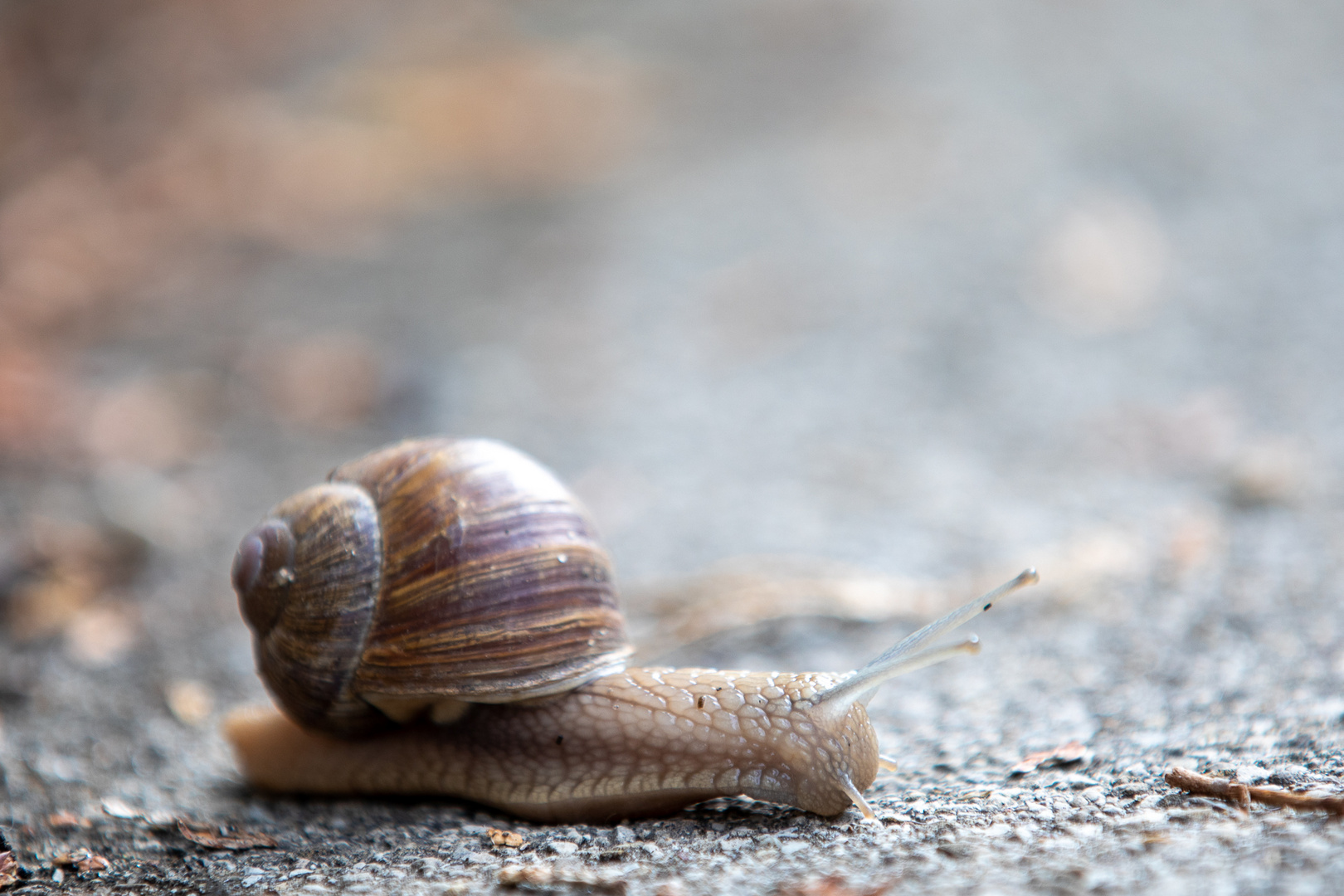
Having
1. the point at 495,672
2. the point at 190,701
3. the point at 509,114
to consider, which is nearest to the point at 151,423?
the point at 190,701

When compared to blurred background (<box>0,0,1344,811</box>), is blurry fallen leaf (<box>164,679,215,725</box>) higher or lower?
lower

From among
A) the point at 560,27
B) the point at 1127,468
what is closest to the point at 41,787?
the point at 1127,468

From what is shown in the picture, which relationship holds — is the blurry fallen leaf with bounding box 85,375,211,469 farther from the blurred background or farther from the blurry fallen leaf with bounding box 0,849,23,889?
the blurry fallen leaf with bounding box 0,849,23,889

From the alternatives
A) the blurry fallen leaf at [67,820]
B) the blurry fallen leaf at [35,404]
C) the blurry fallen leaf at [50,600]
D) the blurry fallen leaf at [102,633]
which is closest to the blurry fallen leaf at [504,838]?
the blurry fallen leaf at [67,820]

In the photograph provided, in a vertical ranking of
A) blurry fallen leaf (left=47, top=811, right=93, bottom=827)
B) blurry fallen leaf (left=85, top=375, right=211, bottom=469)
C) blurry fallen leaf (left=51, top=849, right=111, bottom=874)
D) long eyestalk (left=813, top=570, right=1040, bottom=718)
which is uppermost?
blurry fallen leaf (left=85, top=375, right=211, bottom=469)

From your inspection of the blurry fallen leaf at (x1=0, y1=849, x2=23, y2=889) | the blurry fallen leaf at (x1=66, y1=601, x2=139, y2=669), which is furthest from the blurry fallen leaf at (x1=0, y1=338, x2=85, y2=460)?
the blurry fallen leaf at (x1=0, y1=849, x2=23, y2=889)

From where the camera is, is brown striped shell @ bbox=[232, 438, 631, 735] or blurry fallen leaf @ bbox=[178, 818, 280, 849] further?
brown striped shell @ bbox=[232, 438, 631, 735]

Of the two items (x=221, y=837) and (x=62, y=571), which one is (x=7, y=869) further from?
(x=62, y=571)
